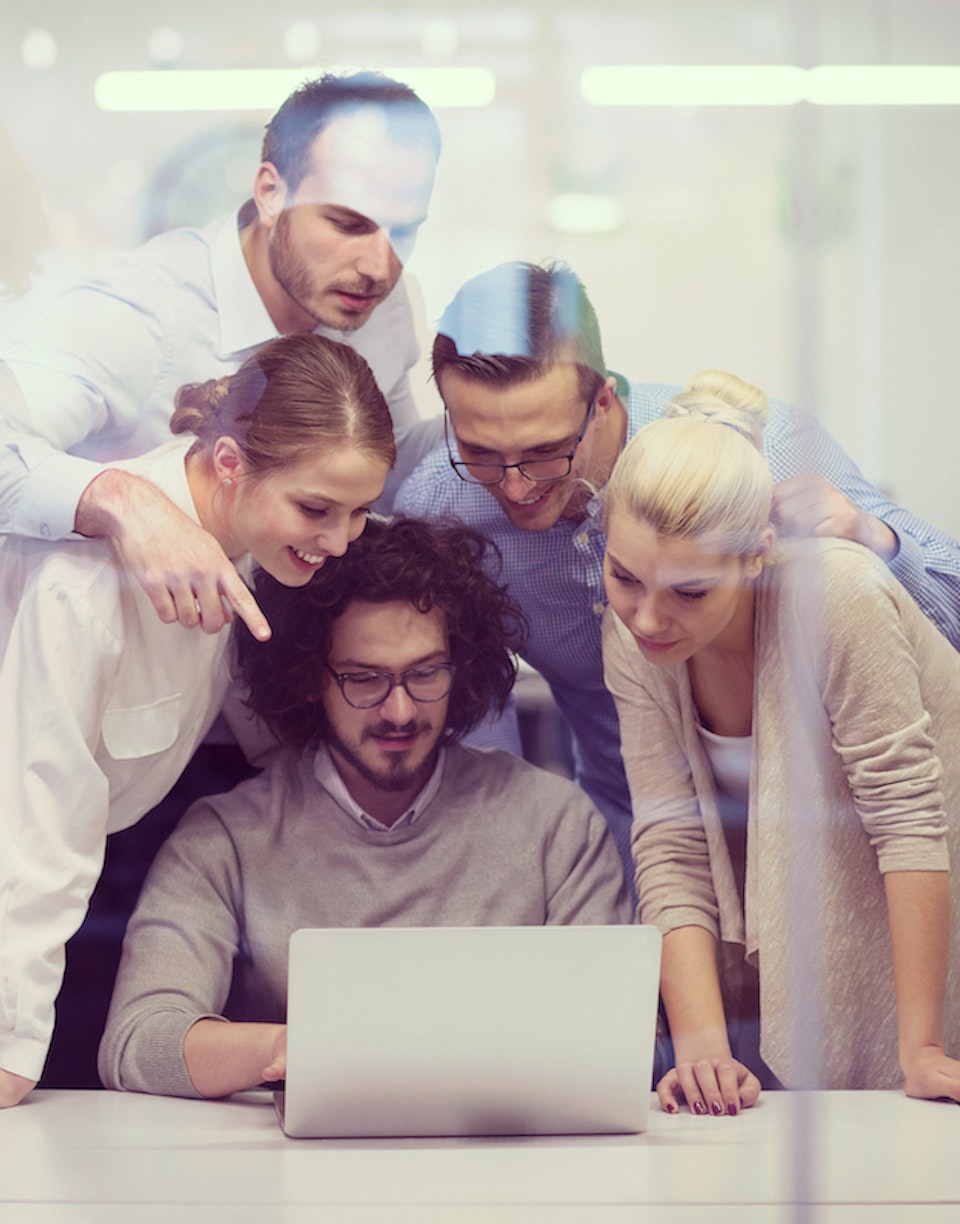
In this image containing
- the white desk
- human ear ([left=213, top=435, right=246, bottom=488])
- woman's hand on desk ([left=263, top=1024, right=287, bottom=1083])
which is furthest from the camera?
human ear ([left=213, top=435, right=246, bottom=488])

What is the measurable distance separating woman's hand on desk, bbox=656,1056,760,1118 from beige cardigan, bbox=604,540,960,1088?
0.24 feet

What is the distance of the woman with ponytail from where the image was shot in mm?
1392

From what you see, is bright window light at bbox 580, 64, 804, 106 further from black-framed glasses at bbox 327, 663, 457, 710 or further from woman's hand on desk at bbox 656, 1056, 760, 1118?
woman's hand on desk at bbox 656, 1056, 760, 1118

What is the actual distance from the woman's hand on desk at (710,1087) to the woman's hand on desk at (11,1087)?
0.66 m

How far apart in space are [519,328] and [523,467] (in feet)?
0.50

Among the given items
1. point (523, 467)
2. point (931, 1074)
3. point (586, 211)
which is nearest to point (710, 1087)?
point (931, 1074)

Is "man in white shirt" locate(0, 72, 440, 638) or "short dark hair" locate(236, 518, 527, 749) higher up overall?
"man in white shirt" locate(0, 72, 440, 638)

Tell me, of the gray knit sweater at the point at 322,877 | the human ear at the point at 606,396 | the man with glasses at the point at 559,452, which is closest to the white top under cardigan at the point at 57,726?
the gray knit sweater at the point at 322,877

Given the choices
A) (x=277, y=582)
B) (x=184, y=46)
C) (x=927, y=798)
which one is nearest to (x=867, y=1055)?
(x=927, y=798)

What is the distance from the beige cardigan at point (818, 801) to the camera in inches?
57.5

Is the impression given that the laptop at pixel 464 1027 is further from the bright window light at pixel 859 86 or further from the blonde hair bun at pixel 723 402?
the bright window light at pixel 859 86

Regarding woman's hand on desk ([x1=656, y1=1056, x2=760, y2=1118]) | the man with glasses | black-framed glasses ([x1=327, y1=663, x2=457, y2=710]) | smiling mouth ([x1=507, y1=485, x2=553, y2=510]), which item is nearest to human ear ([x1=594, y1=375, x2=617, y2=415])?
the man with glasses

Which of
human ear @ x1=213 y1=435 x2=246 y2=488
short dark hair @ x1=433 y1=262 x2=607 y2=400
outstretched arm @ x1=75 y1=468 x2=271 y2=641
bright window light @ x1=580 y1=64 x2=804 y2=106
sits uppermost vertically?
bright window light @ x1=580 y1=64 x2=804 y2=106

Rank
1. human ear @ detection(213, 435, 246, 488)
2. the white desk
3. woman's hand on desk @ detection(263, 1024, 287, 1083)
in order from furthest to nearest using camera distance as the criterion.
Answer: human ear @ detection(213, 435, 246, 488) → woman's hand on desk @ detection(263, 1024, 287, 1083) → the white desk
